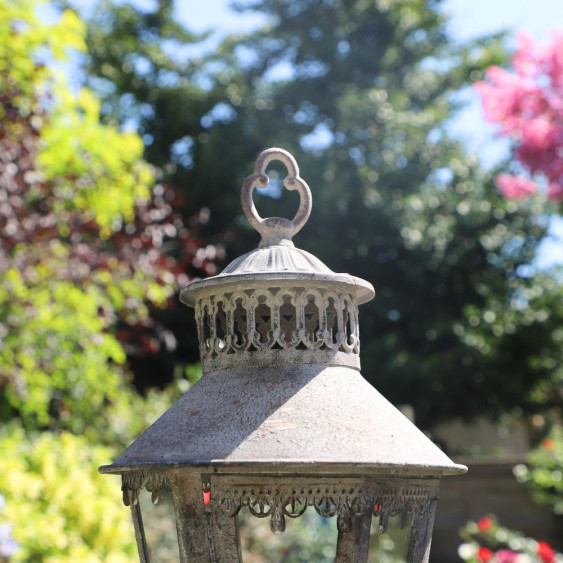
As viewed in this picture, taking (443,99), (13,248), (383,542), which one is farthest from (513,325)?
(13,248)

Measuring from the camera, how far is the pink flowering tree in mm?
7965

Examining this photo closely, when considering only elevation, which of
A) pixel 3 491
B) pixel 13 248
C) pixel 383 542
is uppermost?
pixel 13 248

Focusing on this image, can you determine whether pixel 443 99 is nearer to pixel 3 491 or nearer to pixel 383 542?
pixel 383 542

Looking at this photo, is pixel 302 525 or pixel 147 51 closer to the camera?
pixel 302 525

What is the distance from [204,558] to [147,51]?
15.3 metres

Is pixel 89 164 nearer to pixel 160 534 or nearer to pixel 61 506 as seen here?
pixel 61 506

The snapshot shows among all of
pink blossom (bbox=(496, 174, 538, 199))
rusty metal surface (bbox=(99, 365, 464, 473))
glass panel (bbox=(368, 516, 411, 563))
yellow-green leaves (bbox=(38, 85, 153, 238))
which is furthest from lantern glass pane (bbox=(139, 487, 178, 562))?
pink blossom (bbox=(496, 174, 538, 199))

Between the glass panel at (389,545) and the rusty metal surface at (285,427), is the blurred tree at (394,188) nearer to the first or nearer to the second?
the glass panel at (389,545)

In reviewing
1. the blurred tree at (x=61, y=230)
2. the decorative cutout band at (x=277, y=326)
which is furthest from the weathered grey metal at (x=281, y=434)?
the blurred tree at (x=61, y=230)

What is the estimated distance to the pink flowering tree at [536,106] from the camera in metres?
7.96

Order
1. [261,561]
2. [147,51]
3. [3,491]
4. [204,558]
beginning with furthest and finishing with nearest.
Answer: [147,51]
[261,561]
[3,491]
[204,558]

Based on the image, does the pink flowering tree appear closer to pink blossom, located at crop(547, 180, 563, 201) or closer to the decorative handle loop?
pink blossom, located at crop(547, 180, 563, 201)

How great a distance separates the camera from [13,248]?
589cm

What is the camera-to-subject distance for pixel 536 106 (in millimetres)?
8102
